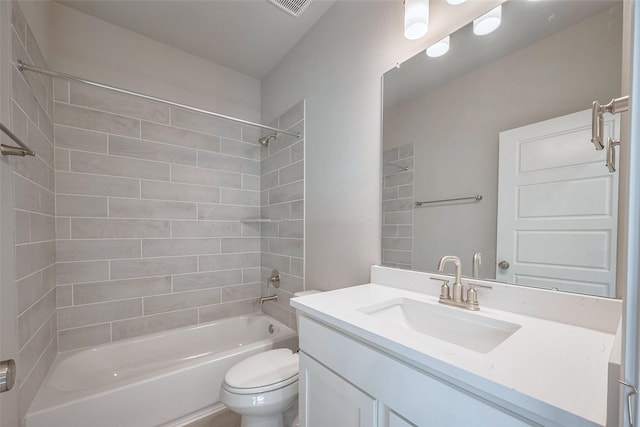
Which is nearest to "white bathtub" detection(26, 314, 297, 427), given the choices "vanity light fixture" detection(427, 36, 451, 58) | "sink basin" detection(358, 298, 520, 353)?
"sink basin" detection(358, 298, 520, 353)

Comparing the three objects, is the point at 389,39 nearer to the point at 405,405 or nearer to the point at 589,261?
the point at 589,261

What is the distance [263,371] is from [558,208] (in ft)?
4.65

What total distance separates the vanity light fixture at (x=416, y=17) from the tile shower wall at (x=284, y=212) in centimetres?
92

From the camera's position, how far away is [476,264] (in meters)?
1.01

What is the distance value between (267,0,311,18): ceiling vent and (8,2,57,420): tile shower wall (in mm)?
1181

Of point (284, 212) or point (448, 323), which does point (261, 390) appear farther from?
point (284, 212)

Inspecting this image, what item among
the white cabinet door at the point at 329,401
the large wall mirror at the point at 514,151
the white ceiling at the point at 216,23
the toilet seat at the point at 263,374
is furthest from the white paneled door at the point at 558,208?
the white ceiling at the point at 216,23

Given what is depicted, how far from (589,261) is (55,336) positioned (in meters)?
2.64

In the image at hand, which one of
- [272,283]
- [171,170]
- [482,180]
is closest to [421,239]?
[482,180]

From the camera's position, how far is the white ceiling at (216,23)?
164cm

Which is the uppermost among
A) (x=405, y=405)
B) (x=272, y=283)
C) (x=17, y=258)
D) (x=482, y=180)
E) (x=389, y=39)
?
(x=389, y=39)

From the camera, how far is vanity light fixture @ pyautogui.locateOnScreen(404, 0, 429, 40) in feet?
3.63

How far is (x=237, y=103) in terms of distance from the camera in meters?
2.37

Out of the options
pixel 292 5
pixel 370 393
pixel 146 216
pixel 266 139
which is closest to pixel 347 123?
pixel 292 5
